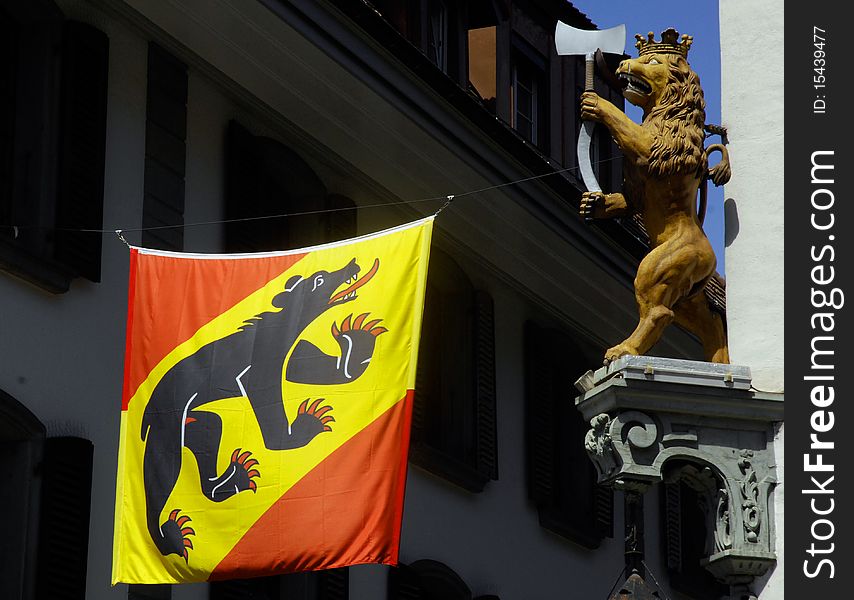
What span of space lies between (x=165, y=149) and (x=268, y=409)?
5.44 metres

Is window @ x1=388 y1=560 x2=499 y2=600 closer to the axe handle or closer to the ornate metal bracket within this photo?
the axe handle

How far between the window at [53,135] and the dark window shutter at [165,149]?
71 cm

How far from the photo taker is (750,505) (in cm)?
1117

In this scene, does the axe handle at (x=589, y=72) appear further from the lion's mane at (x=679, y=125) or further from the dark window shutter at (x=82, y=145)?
the dark window shutter at (x=82, y=145)

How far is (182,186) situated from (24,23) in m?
2.11

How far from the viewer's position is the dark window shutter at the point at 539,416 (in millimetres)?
25875

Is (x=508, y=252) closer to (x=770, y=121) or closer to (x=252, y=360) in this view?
(x=252, y=360)

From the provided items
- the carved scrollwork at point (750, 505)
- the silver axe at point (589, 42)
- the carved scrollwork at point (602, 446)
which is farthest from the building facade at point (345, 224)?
the carved scrollwork at point (750, 505)

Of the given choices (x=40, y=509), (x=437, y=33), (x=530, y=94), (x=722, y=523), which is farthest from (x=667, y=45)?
(x=530, y=94)

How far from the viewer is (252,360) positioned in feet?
48.1

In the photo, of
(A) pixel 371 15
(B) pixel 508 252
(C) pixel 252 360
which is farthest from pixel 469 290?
(C) pixel 252 360

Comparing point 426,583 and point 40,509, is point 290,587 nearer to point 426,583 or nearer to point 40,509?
point 426,583

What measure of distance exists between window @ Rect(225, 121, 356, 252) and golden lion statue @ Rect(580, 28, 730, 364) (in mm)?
8022

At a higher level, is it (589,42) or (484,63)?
(484,63)
